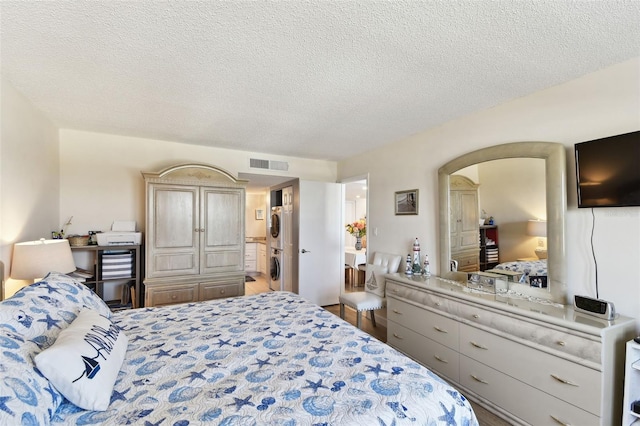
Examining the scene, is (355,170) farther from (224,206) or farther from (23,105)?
(23,105)

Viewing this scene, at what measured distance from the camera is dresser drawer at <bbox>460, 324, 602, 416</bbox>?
1.70 m

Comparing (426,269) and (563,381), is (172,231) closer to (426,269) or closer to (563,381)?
(426,269)

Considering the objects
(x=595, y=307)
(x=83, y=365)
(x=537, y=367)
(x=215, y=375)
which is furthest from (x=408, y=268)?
(x=83, y=365)

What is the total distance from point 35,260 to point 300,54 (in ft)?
8.06

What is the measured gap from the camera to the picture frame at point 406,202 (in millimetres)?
3463

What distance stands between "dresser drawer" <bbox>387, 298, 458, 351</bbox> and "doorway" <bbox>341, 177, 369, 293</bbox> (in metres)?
1.28

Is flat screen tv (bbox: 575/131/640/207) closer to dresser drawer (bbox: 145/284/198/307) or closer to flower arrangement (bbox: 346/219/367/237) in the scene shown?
dresser drawer (bbox: 145/284/198/307)

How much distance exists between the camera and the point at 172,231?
341cm

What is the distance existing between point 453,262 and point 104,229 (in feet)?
13.3

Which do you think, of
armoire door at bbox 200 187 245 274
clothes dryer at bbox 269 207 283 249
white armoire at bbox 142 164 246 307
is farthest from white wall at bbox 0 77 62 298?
clothes dryer at bbox 269 207 283 249

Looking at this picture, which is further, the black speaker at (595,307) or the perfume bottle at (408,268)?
the perfume bottle at (408,268)

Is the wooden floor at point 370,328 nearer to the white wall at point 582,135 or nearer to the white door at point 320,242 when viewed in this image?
the white door at point 320,242

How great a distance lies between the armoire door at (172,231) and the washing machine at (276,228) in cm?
195

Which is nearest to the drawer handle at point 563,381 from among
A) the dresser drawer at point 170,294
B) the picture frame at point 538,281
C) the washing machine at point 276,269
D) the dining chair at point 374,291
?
the picture frame at point 538,281
